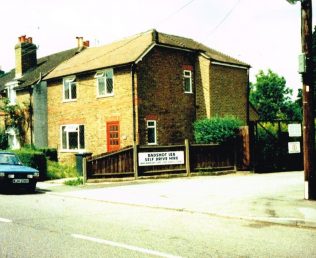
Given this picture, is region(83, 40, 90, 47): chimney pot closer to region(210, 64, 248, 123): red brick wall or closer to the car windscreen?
region(210, 64, 248, 123): red brick wall

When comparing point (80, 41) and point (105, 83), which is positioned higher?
point (80, 41)

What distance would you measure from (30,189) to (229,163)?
9847 millimetres

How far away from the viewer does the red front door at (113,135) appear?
908 inches

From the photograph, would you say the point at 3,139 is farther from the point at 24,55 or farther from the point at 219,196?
the point at 219,196

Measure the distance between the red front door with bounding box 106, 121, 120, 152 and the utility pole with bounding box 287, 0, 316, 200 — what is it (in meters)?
13.7

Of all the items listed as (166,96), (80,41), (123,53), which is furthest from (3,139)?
(166,96)

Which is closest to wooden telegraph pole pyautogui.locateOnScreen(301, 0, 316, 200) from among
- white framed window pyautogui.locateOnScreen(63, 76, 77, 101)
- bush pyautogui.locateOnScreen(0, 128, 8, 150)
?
white framed window pyautogui.locateOnScreen(63, 76, 77, 101)

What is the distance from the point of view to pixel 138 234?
24.4 feet

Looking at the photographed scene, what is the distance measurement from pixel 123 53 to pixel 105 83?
225 cm

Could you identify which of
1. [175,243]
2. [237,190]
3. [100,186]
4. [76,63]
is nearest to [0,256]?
[175,243]

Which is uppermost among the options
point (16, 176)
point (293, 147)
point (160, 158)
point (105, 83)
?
point (105, 83)

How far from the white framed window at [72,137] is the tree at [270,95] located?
4482cm

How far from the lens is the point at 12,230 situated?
769cm

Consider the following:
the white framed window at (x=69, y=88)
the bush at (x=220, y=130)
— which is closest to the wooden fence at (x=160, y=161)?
the bush at (x=220, y=130)
